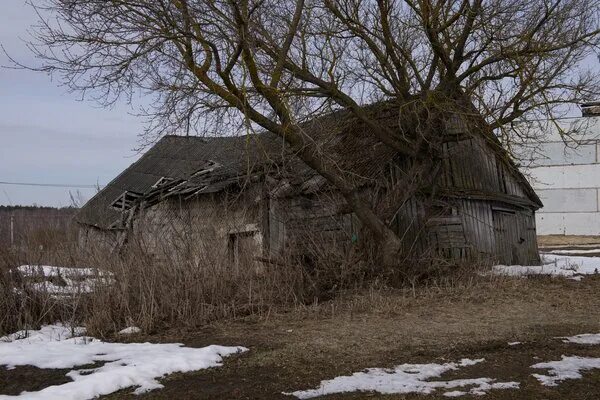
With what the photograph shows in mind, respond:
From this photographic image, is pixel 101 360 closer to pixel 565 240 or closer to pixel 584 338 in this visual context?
pixel 584 338

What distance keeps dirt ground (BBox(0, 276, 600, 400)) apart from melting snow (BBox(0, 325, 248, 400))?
206mm

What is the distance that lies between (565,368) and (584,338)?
1.82 metres

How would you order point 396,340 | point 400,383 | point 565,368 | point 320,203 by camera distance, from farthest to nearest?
point 320,203 → point 396,340 → point 565,368 → point 400,383

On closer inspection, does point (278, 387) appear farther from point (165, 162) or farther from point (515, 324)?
point (165, 162)

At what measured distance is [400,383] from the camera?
20.0 feet

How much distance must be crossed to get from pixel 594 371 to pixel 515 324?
2898 mm

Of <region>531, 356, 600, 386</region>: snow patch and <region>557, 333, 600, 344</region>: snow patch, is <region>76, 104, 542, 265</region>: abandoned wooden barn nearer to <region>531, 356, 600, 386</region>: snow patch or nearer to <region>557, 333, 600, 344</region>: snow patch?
<region>557, 333, 600, 344</region>: snow patch

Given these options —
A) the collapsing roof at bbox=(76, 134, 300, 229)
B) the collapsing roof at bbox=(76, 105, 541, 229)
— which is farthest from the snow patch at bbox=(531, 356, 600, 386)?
the collapsing roof at bbox=(76, 134, 300, 229)

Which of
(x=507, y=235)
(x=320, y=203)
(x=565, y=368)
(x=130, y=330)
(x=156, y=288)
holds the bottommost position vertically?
(x=565, y=368)

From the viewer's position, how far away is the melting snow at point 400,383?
5848mm

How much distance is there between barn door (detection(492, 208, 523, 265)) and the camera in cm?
1859

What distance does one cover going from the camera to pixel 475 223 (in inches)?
688

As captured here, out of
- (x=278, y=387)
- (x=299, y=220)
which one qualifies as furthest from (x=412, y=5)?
(x=278, y=387)

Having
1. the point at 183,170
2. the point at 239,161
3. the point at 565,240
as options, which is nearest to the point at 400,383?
the point at 239,161
